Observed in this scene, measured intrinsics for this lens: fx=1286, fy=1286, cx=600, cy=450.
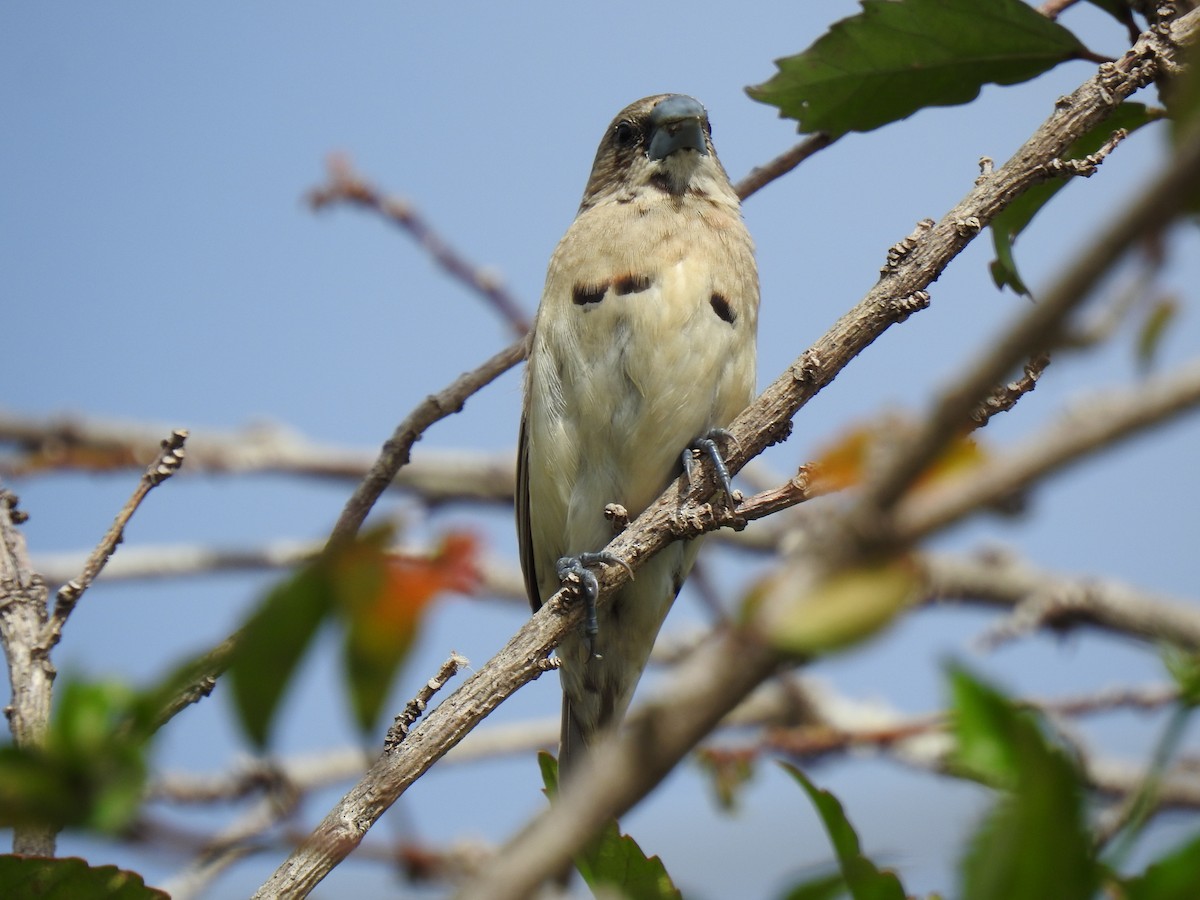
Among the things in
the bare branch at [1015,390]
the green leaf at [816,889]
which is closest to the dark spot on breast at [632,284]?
the bare branch at [1015,390]

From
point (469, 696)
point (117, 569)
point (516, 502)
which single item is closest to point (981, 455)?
point (469, 696)

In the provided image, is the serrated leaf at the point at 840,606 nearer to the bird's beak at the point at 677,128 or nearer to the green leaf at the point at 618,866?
the green leaf at the point at 618,866

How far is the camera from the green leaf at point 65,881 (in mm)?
1781

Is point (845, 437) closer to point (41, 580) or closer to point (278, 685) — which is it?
point (278, 685)

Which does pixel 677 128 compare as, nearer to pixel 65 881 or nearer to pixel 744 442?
pixel 744 442

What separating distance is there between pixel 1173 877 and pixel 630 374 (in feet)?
10.2

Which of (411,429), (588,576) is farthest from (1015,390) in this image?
(411,429)

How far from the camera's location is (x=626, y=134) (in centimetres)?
504

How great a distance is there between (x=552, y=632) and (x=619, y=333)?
1.65 m

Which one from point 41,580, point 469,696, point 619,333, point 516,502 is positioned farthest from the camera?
point 516,502

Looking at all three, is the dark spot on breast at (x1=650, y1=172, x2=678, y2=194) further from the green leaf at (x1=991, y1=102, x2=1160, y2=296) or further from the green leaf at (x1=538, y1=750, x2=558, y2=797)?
the green leaf at (x1=538, y1=750, x2=558, y2=797)

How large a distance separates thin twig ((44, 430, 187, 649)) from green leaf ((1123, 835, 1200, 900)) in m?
2.07

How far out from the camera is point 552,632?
2.72 m

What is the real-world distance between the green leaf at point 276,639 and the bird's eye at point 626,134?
14.2ft
